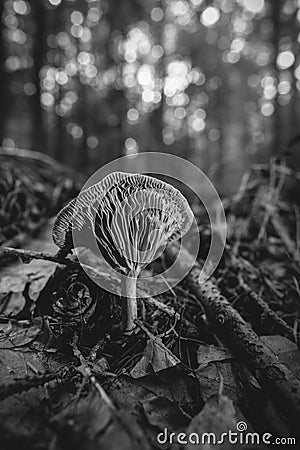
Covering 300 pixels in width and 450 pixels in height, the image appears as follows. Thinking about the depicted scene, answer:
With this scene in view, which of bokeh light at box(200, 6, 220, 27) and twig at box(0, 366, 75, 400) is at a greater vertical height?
bokeh light at box(200, 6, 220, 27)

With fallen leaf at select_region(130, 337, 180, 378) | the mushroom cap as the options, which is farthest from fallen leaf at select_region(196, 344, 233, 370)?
the mushroom cap

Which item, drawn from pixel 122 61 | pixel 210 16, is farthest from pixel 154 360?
pixel 122 61

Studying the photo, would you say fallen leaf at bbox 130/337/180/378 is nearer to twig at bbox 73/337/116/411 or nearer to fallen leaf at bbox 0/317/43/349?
twig at bbox 73/337/116/411

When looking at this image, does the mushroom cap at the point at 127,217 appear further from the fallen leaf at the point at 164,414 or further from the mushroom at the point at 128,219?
the fallen leaf at the point at 164,414

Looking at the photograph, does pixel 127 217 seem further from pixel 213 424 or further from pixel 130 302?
pixel 213 424

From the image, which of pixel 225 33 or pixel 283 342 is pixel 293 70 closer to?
pixel 225 33

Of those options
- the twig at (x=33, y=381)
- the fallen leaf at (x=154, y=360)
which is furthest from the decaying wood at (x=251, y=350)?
the twig at (x=33, y=381)
